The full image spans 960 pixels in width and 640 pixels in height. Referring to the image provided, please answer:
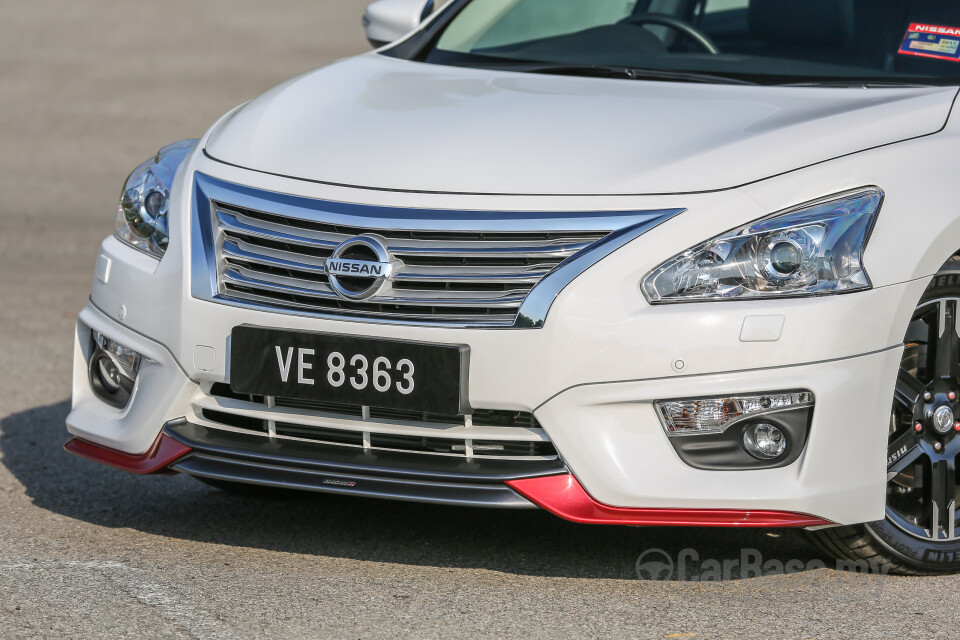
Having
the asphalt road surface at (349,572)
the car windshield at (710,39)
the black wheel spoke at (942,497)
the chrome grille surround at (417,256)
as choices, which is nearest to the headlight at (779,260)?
the chrome grille surround at (417,256)

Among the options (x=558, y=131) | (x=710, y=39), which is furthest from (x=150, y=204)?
(x=710, y=39)

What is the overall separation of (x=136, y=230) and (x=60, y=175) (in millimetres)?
8063

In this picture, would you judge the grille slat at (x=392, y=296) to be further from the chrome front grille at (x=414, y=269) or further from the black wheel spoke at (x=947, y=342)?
the black wheel spoke at (x=947, y=342)

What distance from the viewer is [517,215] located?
12.2 ft

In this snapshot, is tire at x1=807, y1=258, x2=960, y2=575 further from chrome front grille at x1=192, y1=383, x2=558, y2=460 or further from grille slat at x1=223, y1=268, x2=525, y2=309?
grille slat at x1=223, y1=268, x2=525, y2=309

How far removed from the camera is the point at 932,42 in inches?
181

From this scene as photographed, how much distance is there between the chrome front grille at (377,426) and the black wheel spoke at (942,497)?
109 centimetres

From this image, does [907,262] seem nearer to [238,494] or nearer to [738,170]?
[738,170]

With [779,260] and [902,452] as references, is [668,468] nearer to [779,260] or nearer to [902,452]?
[779,260]

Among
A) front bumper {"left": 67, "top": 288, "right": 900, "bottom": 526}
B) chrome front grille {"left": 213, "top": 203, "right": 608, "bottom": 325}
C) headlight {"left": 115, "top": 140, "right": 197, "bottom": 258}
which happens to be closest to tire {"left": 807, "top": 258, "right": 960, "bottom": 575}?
front bumper {"left": 67, "top": 288, "right": 900, "bottom": 526}

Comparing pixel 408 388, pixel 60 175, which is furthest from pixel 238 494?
pixel 60 175

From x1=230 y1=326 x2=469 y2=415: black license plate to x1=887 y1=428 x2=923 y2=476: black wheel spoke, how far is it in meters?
1.17

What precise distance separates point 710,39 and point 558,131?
1.24 metres

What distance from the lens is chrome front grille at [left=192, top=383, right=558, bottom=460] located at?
375cm
